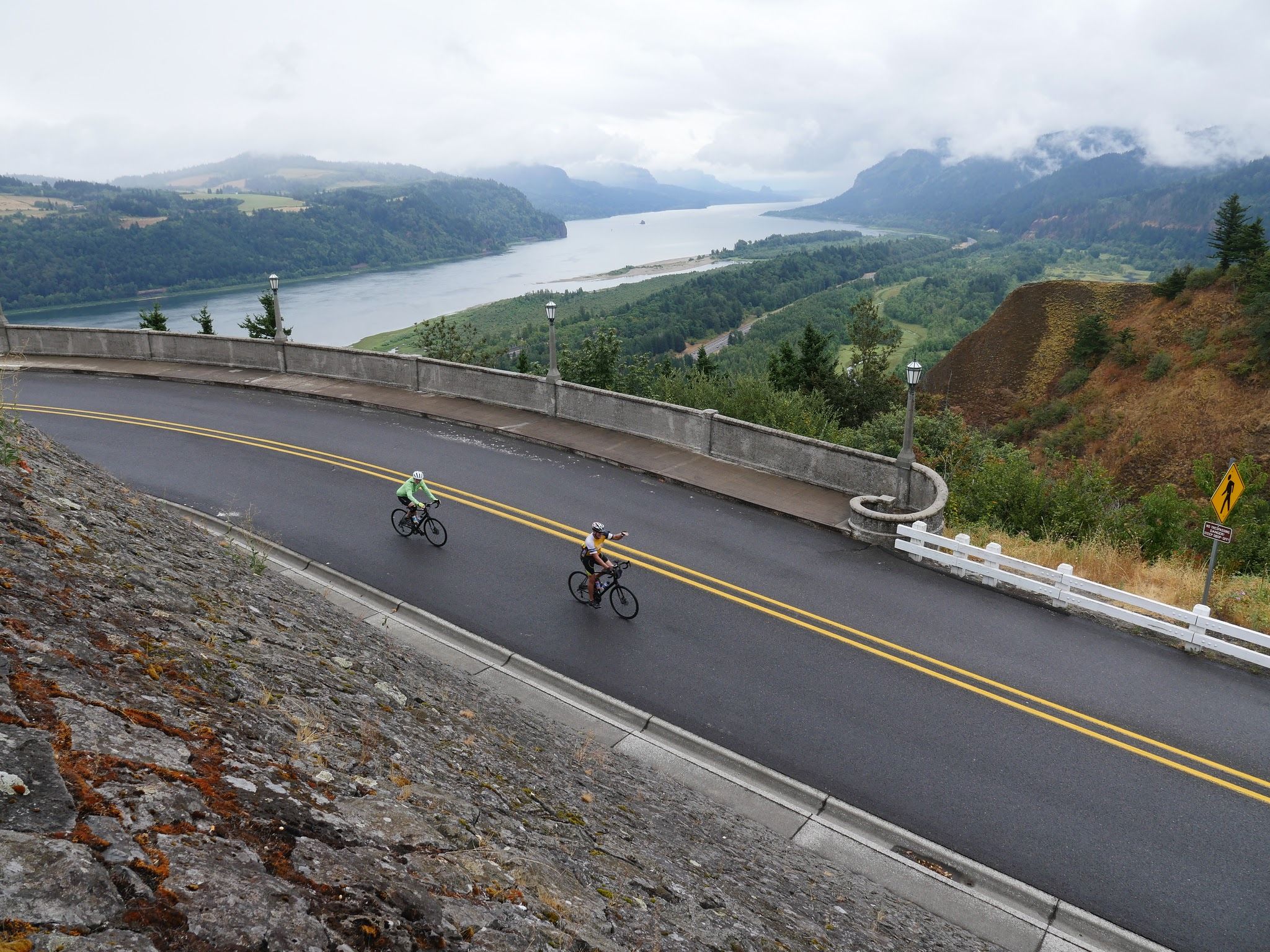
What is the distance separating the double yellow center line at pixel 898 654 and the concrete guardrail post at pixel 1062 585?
2662mm

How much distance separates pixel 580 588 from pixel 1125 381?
69189 millimetres

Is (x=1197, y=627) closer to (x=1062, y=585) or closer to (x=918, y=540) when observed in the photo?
(x=1062, y=585)

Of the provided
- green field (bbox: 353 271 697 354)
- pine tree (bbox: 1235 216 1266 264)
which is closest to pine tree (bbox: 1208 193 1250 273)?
pine tree (bbox: 1235 216 1266 264)

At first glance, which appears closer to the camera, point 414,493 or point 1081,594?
point 1081,594

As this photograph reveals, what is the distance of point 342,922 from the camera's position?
323cm

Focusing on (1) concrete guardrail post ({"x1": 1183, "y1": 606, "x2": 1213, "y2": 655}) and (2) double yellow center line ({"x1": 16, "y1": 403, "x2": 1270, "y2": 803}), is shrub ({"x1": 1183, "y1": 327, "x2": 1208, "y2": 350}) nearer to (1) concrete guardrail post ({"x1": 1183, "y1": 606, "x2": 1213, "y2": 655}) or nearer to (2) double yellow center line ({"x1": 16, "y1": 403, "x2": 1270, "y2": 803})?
(1) concrete guardrail post ({"x1": 1183, "y1": 606, "x2": 1213, "y2": 655})

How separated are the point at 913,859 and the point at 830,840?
749mm

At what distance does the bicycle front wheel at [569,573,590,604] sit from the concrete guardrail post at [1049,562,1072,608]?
6.88m

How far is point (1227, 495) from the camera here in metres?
11.9

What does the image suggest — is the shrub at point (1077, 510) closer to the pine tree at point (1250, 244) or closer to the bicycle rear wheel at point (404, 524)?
the bicycle rear wheel at point (404, 524)

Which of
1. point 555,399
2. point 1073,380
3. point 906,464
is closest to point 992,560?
point 906,464

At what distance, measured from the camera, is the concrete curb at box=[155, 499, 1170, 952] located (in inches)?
279

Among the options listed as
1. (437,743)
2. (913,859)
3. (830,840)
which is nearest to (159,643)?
(437,743)

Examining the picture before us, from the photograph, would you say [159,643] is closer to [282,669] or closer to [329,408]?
[282,669]
